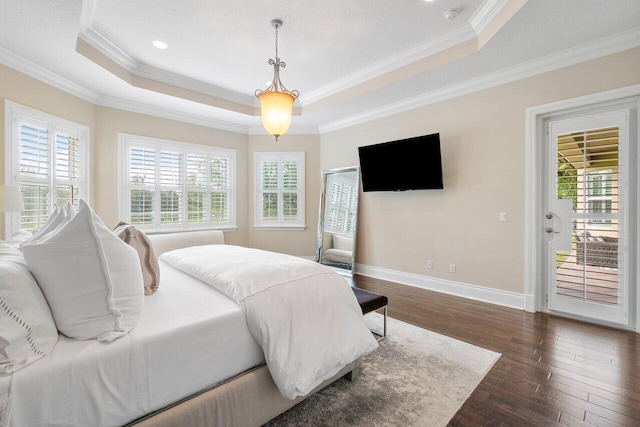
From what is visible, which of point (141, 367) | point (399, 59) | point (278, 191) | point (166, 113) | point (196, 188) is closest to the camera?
point (141, 367)

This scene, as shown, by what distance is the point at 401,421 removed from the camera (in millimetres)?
1623

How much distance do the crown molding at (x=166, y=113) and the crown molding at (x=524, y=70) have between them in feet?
8.25

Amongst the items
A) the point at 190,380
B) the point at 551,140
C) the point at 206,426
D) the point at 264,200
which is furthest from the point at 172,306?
the point at 264,200

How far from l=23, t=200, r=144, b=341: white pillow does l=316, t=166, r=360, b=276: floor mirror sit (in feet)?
13.1

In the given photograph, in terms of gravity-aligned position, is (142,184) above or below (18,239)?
above

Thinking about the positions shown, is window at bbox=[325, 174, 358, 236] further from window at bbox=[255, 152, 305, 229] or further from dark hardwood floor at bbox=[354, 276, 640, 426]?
dark hardwood floor at bbox=[354, 276, 640, 426]

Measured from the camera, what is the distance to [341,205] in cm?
527

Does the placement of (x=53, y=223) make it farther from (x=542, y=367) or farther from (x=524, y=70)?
(x=524, y=70)

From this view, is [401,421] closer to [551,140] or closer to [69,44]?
[551,140]

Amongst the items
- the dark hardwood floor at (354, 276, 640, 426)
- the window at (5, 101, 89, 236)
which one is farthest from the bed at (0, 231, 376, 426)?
the window at (5, 101, 89, 236)

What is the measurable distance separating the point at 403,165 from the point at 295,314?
3.21 metres

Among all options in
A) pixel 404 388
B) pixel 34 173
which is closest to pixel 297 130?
pixel 34 173

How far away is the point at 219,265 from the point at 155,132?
3.71m

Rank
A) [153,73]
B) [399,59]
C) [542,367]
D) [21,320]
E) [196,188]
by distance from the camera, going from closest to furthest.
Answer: [21,320] → [542,367] → [399,59] → [153,73] → [196,188]
